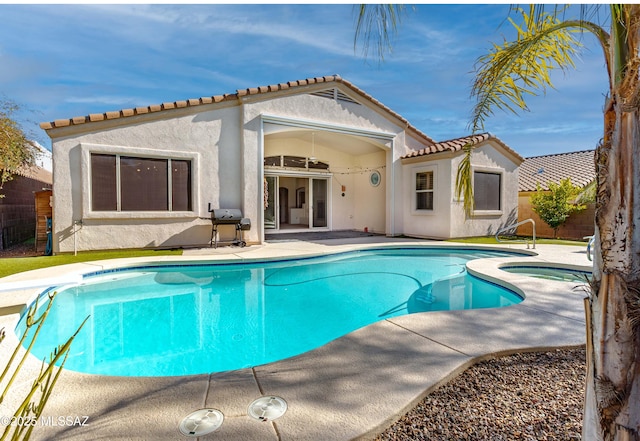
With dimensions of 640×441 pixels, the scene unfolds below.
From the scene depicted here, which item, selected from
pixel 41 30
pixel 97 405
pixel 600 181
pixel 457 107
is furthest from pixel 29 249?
pixel 600 181

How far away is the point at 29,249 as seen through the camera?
10914mm

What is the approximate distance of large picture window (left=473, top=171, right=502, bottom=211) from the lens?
14.3 meters

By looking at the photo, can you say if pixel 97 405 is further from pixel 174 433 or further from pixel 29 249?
pixel 29 249

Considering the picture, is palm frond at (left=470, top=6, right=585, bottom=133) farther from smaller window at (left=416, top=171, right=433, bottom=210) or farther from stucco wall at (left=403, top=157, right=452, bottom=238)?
smaller window at (left=416, top=171, right=433, bottom=210)

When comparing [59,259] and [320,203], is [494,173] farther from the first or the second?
[59,259]

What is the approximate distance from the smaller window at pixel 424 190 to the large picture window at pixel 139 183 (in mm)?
9486

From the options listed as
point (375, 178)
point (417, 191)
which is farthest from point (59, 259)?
point (417, 191)

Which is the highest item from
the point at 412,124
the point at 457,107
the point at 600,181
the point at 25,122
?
the point at 412,124

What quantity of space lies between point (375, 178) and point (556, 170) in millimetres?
12387

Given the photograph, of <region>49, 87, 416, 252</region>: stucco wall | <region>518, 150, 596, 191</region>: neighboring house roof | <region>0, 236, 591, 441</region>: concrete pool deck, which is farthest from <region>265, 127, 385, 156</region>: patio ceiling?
<region>0, 236, 591, 441</region>: concrete pool deck

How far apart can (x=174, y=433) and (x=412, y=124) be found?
15.4 meters

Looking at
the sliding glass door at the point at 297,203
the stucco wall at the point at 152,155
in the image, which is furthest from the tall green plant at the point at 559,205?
the stucco wall at the point at 152,155

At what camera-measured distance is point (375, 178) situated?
645 inches

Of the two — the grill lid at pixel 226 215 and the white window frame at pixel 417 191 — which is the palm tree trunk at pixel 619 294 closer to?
the grill lid at pixel 226 215
